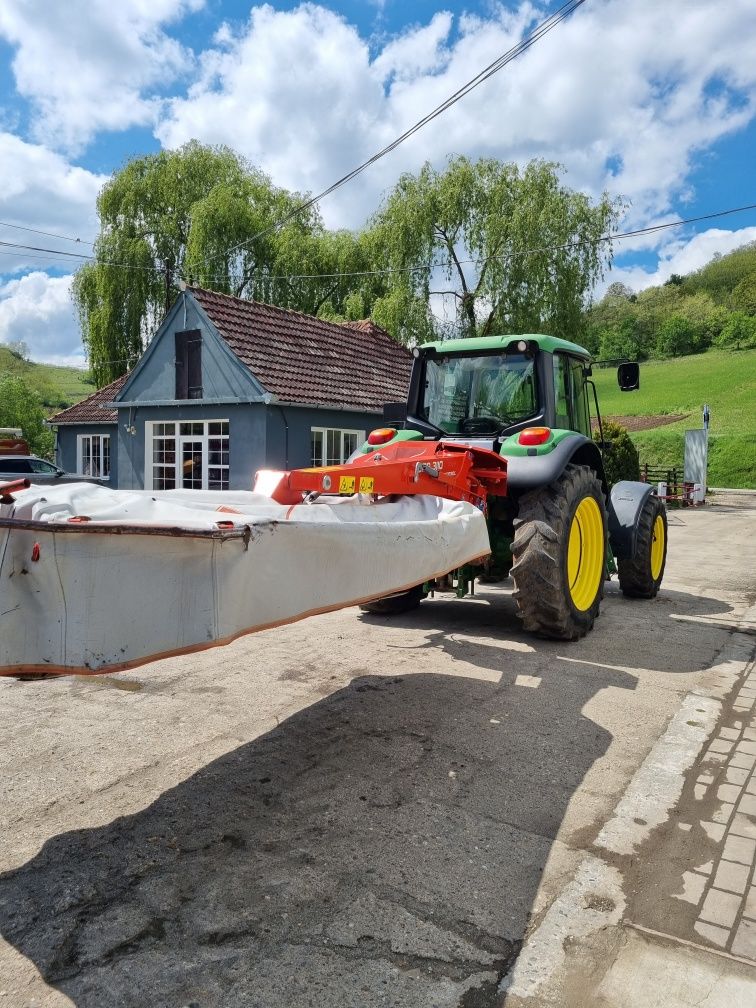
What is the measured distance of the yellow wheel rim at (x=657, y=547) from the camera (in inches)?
299

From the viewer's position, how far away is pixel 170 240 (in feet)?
83.6

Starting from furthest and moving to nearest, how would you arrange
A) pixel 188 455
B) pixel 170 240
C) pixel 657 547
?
pixel 170 240 < pixel 188 455 < pixel 657 547

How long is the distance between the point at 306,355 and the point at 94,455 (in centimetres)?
855

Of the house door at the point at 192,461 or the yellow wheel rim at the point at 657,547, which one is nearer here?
the yellow wheel rim at the point at 657,547

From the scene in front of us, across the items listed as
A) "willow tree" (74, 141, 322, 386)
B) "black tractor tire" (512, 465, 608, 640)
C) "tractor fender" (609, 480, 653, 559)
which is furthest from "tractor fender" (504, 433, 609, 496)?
"willow tree" (74, 141, 322, 386)

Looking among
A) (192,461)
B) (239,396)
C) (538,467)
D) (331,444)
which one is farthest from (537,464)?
(192,461)

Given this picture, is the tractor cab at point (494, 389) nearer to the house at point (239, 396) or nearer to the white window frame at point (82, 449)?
the house at point (239, 396)

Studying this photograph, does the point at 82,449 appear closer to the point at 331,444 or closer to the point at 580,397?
the point at 331,444

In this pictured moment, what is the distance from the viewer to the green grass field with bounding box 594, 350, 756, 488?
37625mm

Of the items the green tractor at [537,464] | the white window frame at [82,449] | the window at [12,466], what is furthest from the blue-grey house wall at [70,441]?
the green tractor at [537,464]

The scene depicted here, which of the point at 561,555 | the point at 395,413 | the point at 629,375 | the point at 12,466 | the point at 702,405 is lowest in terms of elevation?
the point at 561,555

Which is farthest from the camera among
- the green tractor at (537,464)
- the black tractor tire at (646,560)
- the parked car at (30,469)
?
the parked car at (30,469)

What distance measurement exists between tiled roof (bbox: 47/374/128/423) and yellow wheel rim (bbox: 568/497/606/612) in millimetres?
16573

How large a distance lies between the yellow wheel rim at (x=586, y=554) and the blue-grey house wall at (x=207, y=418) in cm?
868
